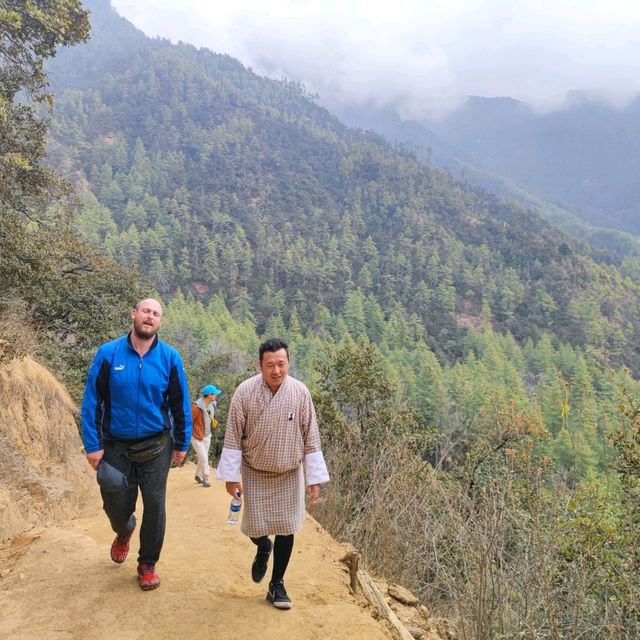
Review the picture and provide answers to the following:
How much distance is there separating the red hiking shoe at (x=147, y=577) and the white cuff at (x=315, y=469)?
115cm

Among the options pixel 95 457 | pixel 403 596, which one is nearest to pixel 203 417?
pixel 403 596

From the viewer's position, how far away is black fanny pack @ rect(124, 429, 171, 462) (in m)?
2.80

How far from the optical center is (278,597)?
2850 mm

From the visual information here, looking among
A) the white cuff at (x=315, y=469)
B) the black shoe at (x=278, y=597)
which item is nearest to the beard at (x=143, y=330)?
the white cuff at (x=315, y=469)

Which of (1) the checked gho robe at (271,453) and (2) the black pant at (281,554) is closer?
(1) the checked gho robe at (271,453)

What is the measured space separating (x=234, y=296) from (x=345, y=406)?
57.2 meters

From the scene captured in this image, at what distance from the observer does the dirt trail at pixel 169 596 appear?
2.61m

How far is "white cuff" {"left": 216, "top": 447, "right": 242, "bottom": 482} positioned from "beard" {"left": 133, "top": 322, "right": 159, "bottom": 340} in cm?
77

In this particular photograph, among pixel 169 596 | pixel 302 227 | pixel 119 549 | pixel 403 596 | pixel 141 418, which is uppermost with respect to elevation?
pixel 302 227

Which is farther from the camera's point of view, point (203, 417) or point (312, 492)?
point (203, 417)

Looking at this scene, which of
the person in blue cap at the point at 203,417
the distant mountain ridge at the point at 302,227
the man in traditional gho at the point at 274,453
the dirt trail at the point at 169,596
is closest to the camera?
the dirt trail at the point at 169,596

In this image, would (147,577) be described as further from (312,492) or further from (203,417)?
(203,417)

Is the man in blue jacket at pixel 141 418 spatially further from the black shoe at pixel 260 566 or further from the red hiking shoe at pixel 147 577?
the black shoe at pixel 260 566

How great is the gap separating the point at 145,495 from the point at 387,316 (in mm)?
66980
